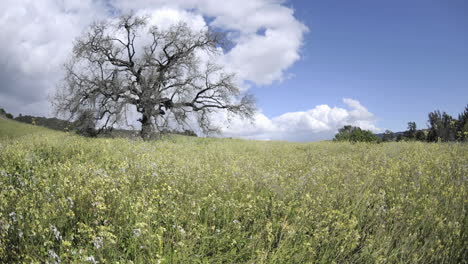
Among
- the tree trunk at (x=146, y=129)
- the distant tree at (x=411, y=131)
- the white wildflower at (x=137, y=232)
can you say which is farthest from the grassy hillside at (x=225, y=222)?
the distant tree at (x=411, y=131)

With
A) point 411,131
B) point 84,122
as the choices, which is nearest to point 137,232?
point 84,122

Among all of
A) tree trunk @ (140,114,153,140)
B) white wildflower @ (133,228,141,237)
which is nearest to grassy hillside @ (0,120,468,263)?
white wildflower @ (133,228,141,237)

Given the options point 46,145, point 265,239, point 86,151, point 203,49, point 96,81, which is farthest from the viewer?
point 203,49

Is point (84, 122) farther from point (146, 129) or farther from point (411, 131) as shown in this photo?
point (411, 131)

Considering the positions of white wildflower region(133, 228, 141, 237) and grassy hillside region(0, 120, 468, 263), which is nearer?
white wildflower region(133, 228, 141, 237)

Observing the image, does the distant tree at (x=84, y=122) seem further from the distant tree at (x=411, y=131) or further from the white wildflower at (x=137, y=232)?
the distant tree at (x=411, y=131)

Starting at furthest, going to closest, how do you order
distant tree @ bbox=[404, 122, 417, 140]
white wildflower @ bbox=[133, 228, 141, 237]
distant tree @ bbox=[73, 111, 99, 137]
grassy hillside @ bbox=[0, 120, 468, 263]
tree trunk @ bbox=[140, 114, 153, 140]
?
1. distant tree @ bbox=[404, 122, 417, 140]
2. tree trunk @ bbox=[140, 114, 153, 140]
3. distant tree @ bbox=[73, 111, 99, 137]
4. grassy hillside @ bbox=[0, 120, 468, 263]
5. white wildflower @ bbox=[133, 228, 141, 237]

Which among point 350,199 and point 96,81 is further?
point 96,81

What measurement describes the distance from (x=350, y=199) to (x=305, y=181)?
0.95 metres

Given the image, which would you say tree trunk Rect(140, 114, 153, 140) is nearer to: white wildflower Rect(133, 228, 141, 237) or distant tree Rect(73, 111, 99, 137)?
distant tree Rect(73, 111, 99, 137)

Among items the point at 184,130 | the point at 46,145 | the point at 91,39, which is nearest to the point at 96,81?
the point at 91,39

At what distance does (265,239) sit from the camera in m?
3.51

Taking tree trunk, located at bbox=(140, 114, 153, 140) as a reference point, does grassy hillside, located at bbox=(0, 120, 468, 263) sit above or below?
below

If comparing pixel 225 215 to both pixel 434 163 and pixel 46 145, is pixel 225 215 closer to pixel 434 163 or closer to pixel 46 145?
pixel 434 163
